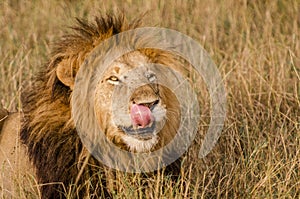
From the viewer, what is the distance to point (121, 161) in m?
3.43

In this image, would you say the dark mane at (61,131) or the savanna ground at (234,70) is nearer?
the dark mane at (61,131)

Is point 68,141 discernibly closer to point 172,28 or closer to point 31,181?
point 31,181

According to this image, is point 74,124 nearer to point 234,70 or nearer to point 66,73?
point 66,73

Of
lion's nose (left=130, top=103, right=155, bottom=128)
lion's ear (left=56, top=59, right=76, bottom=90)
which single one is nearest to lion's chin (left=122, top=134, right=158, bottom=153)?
lion's nose (left=130, top=103, right=155, bottom=128)

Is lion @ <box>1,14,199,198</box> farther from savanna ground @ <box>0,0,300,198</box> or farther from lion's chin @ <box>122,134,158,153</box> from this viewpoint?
savanna ground @ <box>0,0,300,198</box>

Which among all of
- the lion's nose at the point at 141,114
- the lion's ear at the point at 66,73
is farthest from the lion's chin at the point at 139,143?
the lion's ear at the point at 66,73

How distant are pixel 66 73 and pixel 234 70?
6.55 ft

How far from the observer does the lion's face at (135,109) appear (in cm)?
321

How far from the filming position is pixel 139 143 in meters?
3.33

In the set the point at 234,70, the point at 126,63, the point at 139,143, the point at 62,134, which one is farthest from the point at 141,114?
the point at 234,70

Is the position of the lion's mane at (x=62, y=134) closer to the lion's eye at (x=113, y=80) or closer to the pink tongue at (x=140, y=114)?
the lion's eye at (x=113, y=80)

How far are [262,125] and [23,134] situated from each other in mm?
1580

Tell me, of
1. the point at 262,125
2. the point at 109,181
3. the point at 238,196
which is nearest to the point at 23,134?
the point at 109,181

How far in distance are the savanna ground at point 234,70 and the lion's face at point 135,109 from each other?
193mm
